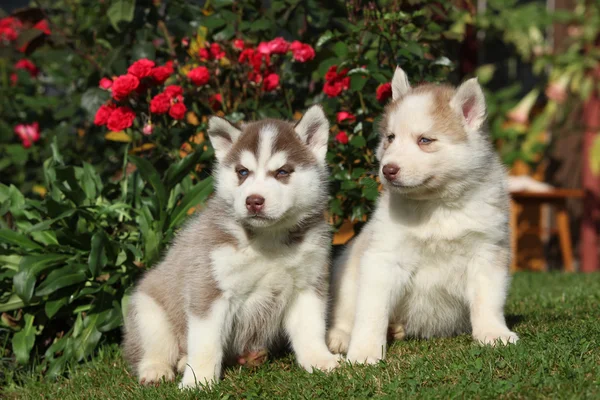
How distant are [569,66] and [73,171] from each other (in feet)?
28.1

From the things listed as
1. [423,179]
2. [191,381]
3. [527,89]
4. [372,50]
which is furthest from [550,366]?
[527,89]

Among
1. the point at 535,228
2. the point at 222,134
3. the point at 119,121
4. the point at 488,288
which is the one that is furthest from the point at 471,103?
the point at 535,228

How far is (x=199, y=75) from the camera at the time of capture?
507cm

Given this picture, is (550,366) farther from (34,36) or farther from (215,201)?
(34,36)

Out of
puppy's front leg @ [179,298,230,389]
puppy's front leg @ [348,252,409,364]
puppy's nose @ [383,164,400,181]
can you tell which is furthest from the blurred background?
puppy's front leg @ [179,298,230,389]

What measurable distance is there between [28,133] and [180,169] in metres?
2.21

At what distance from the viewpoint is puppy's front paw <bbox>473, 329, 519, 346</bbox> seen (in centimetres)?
368

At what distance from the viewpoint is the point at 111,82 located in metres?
5.25

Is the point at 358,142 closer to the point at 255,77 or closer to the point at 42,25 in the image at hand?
the point at 255,77

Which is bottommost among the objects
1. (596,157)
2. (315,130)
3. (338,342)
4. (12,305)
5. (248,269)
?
(596,157)

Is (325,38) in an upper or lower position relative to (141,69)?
upper

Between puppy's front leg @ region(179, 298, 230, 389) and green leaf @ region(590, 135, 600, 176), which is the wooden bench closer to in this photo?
green leaf @ region(590, 135, 600, 176)

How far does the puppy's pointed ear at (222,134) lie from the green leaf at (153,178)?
33.6 inches

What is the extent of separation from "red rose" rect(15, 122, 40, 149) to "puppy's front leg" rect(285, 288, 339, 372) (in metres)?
3.56
